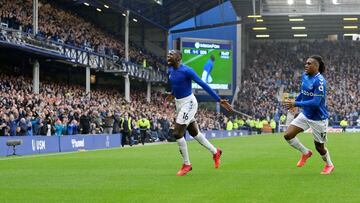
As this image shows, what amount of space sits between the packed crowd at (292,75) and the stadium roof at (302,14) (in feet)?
16.3

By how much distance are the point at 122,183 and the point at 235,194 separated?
9.49 ft

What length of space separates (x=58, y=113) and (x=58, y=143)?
578cm

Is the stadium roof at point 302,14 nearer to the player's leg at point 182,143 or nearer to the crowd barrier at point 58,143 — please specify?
the crowd barrier at point 58,143

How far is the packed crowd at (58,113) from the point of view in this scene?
32.2 meters

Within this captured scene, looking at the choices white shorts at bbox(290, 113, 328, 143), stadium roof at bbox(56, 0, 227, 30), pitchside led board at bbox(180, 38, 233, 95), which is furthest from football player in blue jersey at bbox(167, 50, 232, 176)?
pitchside led board at bbox(180, 38, 233, 95)

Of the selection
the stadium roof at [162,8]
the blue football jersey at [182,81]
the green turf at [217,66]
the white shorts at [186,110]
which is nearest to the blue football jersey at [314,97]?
the blue football jersey at [182,81]

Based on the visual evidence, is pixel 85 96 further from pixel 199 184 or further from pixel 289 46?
pixel 289 46

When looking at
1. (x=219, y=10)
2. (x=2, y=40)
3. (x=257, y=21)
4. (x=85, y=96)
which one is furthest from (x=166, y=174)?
(x=257, y=21)

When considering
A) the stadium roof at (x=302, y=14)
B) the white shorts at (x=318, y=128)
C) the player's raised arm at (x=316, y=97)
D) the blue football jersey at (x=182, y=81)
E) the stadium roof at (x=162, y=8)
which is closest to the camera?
the player's raised arm at (x=316, y=97)

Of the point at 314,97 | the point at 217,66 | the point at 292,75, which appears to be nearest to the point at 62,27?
the point at 217,66

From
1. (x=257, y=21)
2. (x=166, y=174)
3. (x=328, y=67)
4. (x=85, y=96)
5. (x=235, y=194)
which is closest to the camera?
(x=235, y=194)

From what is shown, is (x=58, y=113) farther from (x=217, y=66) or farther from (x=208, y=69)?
(x=217, y=66)

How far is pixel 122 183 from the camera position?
12.9 meters

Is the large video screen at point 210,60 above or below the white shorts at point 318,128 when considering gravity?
above
